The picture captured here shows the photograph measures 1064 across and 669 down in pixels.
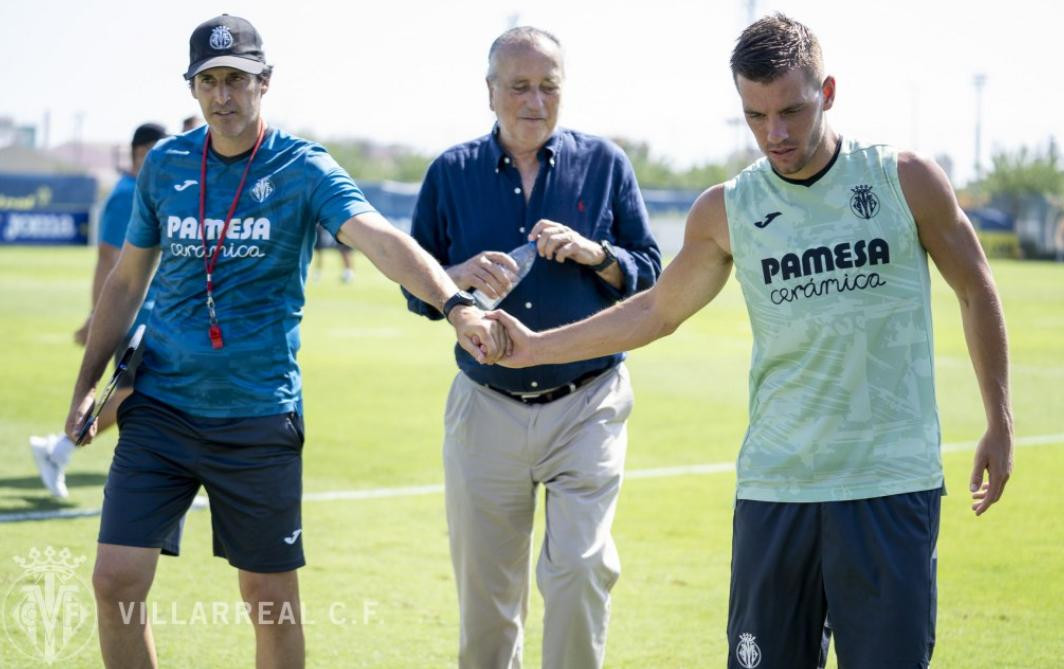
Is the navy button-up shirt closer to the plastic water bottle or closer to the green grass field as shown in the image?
the plastic water bottle

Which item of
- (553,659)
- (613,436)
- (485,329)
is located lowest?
(553,659)

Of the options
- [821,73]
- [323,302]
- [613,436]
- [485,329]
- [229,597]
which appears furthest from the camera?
[323,302]

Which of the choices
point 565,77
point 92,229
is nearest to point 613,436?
point 565,77

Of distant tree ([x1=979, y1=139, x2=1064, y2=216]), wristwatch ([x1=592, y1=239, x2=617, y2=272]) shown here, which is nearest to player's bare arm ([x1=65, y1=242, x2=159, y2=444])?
wristwatch ([x1=592, y1=239, x2=617, y2=272])

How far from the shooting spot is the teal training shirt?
501 cm

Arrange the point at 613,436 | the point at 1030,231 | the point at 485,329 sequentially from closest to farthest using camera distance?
the point at 485,329
the point at 613,436
the point at 1030,231

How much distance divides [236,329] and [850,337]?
2235 millimetres

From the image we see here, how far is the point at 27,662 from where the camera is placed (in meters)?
6.09

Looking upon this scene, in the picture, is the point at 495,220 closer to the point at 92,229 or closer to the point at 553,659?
the point at 553,659

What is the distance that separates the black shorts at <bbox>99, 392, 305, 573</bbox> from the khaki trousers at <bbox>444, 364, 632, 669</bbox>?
0.74 m

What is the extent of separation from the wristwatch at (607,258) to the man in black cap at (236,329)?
24.2 inches

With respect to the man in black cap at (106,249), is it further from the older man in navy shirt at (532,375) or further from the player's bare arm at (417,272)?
the player's bare arm at (417,272)

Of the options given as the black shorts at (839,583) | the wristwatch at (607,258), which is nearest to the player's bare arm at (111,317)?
the wristwatch at (607,258)

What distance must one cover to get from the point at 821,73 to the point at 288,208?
2.00 m
